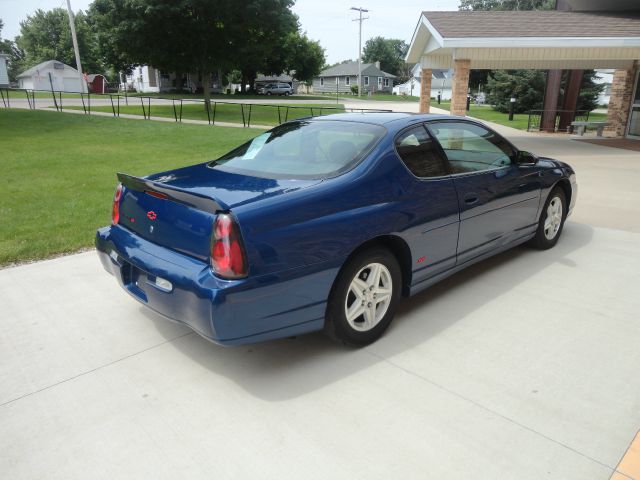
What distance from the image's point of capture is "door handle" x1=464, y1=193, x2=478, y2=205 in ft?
12.5

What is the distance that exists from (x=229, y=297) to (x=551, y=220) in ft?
12.8

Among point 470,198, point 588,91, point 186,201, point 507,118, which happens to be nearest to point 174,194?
point 186,201

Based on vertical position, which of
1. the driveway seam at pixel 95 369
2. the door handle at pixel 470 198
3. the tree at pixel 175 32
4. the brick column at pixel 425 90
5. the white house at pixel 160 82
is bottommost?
the driveway seam at pixel 95 369

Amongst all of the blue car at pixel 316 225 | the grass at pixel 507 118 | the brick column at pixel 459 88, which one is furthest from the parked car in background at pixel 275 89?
the blue car at pixel 316 225

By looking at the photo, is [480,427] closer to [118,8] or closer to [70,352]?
[70,352]

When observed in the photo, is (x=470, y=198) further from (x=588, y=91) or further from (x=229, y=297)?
(x=588, y=91)

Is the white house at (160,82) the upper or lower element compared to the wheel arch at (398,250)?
upper

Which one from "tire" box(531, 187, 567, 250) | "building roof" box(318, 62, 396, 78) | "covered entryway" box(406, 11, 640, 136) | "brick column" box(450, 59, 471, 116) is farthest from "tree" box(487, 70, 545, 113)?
"building roof" box(318, 62, 396, 78)

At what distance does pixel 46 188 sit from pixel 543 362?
7685 mm

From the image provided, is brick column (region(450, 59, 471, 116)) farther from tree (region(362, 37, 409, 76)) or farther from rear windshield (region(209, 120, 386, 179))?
tree (region(362, 37, 409, 76))

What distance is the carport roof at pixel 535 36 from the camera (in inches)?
528

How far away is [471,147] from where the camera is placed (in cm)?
423

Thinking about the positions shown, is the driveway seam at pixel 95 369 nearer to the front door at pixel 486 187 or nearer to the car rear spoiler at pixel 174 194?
the car rear spoiler at pixel 174 194

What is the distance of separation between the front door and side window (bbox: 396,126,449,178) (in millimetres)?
141
